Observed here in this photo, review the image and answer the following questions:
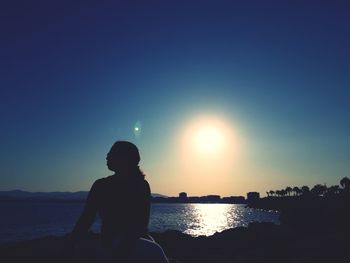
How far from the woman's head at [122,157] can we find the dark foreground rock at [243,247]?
24.9 feet

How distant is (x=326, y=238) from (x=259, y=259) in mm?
4599

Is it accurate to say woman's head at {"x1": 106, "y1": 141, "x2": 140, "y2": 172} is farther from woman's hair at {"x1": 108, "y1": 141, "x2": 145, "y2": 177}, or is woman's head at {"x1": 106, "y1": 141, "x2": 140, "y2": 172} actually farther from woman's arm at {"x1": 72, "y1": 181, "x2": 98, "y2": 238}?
woman's arm at {"x1": 72, "y1": 181, "x2": 98, "y2": 238}

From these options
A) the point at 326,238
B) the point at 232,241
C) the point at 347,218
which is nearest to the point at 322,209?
the point at 347,218

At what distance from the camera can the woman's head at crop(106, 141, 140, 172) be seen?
374 centimetres

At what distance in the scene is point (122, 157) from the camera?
3740mm

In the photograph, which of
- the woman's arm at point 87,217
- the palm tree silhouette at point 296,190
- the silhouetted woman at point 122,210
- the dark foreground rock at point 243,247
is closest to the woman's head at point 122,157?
the silhouetted woman at point 122,210

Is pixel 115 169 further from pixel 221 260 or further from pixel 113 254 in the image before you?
pixel 221 260

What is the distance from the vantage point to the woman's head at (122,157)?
3743mm

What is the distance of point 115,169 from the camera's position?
3.77m

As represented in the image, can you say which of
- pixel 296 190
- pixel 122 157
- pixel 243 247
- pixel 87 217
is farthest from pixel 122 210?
pixel 296 190

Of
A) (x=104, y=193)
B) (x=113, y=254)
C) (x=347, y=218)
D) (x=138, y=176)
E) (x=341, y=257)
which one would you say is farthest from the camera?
(x=347, y=218)

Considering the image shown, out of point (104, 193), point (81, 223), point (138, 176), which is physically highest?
point (138, 176)

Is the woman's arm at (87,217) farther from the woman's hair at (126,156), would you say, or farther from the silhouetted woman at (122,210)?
the woman's hair at (126,156)

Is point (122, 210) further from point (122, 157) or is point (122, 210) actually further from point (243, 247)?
point (243, 247)
